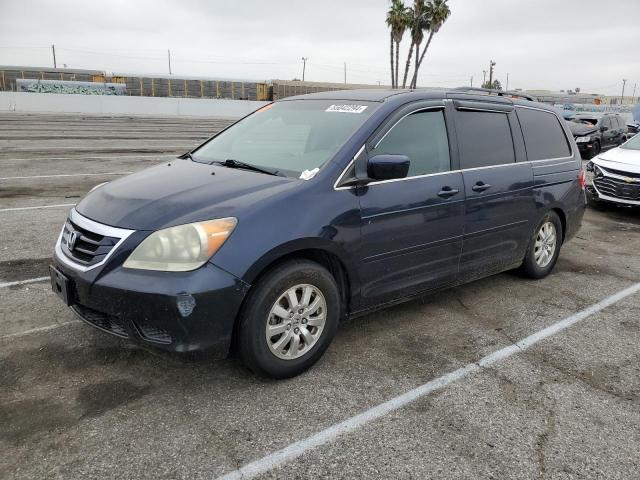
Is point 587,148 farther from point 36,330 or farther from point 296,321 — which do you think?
point 36,330

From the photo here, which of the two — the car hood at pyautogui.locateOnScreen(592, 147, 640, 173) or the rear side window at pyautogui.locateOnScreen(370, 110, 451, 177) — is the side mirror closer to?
the rear side window at pyautogui.locateOnScreen(370, 110, 451, 177)

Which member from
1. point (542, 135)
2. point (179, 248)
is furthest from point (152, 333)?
point (542, 135)

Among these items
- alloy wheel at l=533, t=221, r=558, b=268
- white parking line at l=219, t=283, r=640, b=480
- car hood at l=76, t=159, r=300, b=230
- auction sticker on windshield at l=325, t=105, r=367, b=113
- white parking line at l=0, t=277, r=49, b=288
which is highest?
auction sticker on windshield at l=325, t=105, r=367, b=113

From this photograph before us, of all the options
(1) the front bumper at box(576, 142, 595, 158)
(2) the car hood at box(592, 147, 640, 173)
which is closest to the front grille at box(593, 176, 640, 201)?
(2) the car hood at box(592, 147, 640, 173)

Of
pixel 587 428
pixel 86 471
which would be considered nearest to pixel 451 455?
pixel 587 428

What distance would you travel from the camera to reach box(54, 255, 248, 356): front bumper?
2.82m

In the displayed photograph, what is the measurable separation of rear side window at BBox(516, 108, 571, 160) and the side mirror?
202cm

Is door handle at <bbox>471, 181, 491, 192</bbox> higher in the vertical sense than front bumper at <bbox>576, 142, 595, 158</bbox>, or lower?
higher

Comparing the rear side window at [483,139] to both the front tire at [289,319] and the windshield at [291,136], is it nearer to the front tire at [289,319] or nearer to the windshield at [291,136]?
the windshield at [291,136]

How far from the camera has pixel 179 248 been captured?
9.52 feet

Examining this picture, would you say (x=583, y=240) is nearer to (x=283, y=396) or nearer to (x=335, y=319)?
(x=335, y=319)

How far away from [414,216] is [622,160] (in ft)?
22.2

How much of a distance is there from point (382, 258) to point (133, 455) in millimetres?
1920

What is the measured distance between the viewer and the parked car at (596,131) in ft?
57.1
